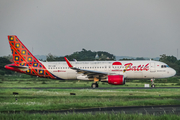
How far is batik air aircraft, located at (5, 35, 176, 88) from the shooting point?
39.9 metres

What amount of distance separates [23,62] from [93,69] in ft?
33.5

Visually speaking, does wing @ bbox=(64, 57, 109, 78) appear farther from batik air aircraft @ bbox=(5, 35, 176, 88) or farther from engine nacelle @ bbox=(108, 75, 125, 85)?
engine nacelle @ bbox=(108, 75, 125, 85)

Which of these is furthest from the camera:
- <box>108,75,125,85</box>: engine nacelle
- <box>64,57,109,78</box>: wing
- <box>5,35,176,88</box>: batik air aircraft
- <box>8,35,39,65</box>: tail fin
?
<box>8,35,39,65</box>: tail fin

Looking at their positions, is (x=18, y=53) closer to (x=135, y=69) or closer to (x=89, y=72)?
(x=89, y=72)

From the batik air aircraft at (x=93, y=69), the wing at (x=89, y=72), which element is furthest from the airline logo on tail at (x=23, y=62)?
the wing at (x=89, y=72)

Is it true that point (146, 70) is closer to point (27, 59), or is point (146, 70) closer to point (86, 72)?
point (86, 72)

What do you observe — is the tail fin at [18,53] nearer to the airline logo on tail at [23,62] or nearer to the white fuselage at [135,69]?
the airline logo on tail at [23,62]

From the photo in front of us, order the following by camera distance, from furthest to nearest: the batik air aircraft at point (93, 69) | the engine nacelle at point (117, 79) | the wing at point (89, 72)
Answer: the batik air aircraft at point (93, 69) → the wing at point (89, 72) → the engine nacelle at point (117, 79)

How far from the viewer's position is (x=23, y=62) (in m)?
43.5

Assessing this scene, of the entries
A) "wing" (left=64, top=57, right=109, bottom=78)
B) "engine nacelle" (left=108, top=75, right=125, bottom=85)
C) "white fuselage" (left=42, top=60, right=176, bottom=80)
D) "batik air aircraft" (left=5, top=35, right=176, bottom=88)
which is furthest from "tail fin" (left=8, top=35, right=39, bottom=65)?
"engine nacelle" (left=108, top=75, right=125, bottom=85)

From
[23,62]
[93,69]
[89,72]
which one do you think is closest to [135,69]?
[93,69]

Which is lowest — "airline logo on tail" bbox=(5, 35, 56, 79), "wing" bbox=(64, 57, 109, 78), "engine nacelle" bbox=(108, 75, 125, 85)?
"engine nacelle" bbox=(108, 75, 125, 85)

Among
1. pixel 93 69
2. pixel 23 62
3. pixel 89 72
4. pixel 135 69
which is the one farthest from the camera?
pixel 23 62

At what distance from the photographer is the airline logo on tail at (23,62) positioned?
42781mm
